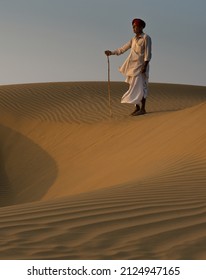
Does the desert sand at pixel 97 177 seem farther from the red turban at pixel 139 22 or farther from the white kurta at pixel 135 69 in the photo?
the red turban at pixel 139 22

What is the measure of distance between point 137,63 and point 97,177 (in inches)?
154

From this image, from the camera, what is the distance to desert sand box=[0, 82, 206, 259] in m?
3.93

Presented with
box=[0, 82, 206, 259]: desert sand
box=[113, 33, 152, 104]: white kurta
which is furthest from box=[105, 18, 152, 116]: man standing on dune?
box=[0, 82, 206, 259]: desert sand

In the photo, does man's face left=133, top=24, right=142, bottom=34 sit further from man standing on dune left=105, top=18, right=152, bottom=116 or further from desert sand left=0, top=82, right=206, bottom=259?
desert sand left=0, top=82, right=206, bottom=259

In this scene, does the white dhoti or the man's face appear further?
the white dhoti

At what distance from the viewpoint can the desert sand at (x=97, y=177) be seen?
3934 millimetres

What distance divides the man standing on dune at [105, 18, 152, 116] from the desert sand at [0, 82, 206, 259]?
602mm

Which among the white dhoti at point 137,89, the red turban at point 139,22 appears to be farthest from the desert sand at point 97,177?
the red turban at point 139,22

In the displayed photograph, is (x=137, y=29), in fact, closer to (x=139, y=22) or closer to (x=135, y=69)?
(x=139, y=22)

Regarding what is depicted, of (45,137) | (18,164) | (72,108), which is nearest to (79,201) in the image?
(18,164)

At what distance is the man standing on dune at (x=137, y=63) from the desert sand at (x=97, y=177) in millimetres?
602

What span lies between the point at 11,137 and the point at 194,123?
6555mm

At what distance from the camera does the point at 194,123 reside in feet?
35.4

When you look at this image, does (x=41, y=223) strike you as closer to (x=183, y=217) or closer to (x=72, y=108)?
(x=183, y=217)
